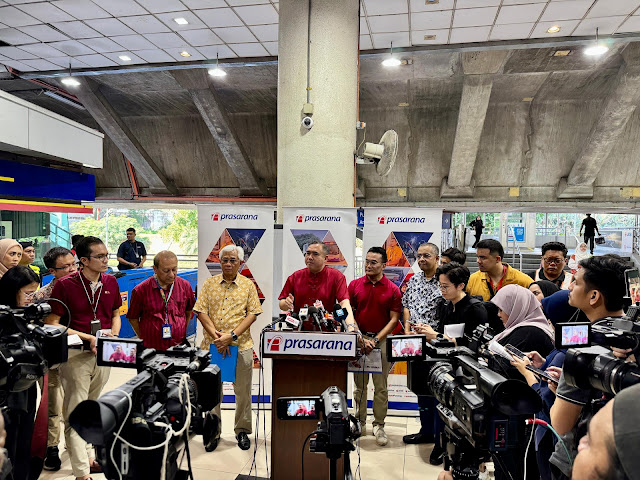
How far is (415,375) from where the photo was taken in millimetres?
2152

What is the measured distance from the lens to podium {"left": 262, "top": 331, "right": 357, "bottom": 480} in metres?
2.69

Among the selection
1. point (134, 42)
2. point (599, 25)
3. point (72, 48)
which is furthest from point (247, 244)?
A: point (599, 25)

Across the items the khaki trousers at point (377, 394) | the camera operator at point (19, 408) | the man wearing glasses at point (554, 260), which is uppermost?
the man wearing glasses at point (554, 260)

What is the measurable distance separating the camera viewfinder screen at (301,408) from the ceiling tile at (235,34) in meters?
4.99

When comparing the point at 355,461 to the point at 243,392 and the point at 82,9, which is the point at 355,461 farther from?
the point at 82,9

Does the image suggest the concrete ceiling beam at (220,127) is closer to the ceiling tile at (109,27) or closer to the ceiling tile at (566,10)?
the ceiling tile at (109,27)

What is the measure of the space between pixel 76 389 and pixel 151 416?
1.78 metres

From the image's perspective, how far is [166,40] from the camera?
19.3 ft

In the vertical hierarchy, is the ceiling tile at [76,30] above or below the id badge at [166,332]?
above

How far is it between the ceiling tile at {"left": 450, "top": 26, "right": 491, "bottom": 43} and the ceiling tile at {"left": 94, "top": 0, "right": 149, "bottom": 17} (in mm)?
3681

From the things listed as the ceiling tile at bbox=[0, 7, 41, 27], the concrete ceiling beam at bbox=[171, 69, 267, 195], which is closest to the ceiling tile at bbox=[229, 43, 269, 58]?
the concrete ceiling beam at bbox=[171, 69, 267, 195]

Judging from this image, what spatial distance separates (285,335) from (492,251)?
7.03ft

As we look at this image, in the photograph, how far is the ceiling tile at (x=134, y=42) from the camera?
19.0 ft

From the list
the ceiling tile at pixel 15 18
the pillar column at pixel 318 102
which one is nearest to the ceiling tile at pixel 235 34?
the pillar column at pixel 318 102
